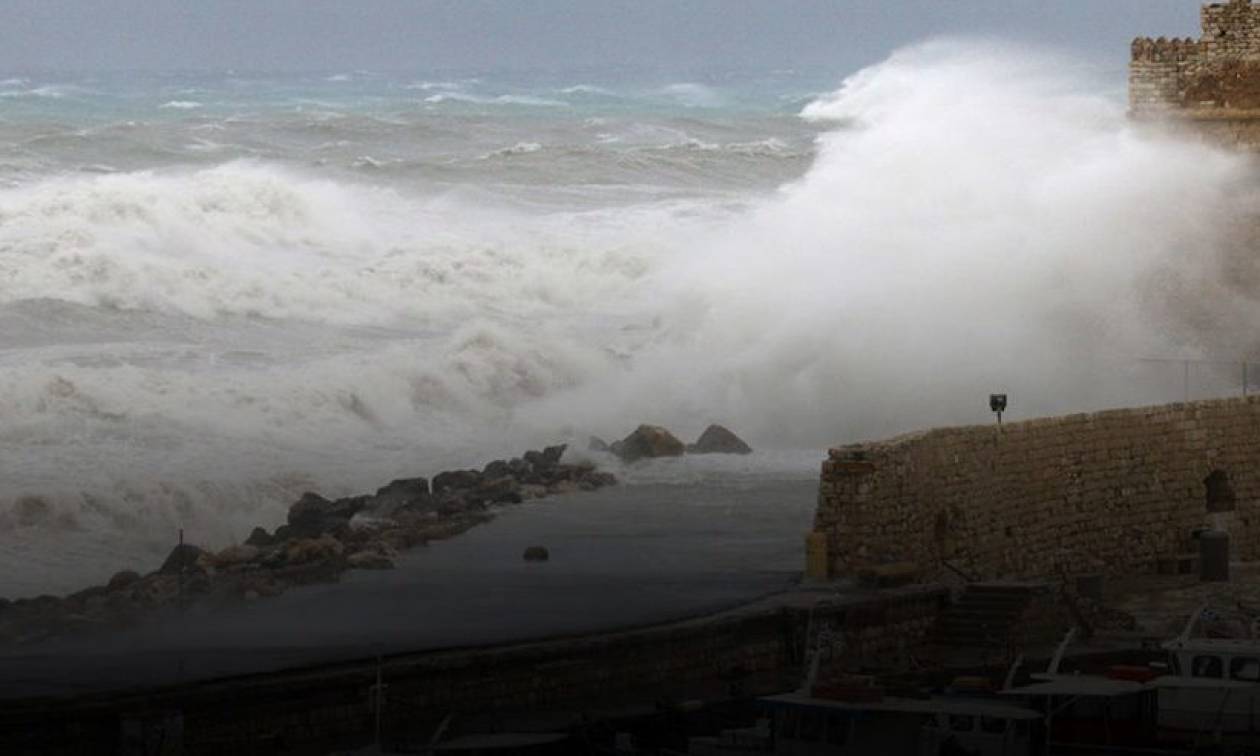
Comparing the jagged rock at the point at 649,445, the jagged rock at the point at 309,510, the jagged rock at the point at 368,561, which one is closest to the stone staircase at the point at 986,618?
the jagged rock at the point at 368,561

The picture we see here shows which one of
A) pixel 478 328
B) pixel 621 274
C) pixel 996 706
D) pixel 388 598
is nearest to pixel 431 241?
pixel 621 274

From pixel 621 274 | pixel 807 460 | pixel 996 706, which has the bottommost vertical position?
pixel 996 706

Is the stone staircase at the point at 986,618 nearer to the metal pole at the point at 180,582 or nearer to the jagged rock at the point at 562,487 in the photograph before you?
the metal pole at the point at 180,582

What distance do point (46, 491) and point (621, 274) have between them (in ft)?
56.8

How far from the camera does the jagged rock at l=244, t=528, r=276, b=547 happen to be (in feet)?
78.7

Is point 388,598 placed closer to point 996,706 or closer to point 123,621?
point 123,621

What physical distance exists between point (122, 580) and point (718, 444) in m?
7.81

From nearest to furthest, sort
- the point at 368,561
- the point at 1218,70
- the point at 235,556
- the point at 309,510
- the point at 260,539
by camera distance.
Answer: the point at 368,561
the point at 235,556
the point at 260,539
the point at 309,510
the point at 1218,70

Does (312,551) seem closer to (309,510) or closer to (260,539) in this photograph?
(260,539)

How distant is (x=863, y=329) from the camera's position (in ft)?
105

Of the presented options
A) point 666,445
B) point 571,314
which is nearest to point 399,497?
point 666,445

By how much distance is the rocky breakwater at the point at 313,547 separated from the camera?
20812mm

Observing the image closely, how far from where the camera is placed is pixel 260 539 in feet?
79.2

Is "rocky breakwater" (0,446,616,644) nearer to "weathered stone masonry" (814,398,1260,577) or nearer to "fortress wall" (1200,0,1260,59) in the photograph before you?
"weathered stone masonry" (814,398,1260,577)
